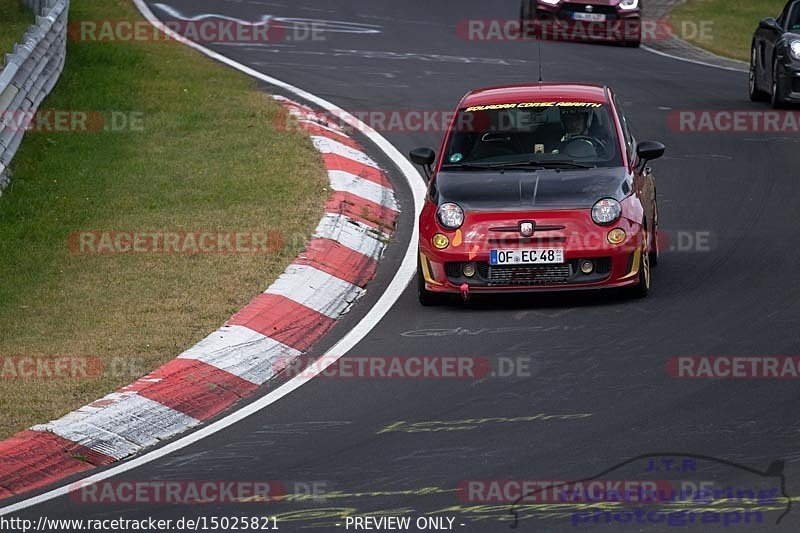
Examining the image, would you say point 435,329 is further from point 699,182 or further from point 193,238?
point 699,182

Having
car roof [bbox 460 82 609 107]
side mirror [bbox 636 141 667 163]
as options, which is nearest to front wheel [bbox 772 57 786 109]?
car roof [bbox 460 82 609 107]

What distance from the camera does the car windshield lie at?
1161 cm

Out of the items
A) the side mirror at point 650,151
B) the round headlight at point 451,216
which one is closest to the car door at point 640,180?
the side mirror at point 650,151

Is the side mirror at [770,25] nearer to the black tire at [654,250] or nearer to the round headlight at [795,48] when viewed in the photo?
the round headlight at [795,48]

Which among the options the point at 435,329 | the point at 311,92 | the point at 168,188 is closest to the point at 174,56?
the point at 311,92

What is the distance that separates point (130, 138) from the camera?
52.6ft

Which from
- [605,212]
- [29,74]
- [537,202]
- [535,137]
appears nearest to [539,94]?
[535,137]

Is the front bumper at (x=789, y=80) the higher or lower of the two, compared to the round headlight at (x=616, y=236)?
higher

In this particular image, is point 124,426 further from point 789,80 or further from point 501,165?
point 789,80

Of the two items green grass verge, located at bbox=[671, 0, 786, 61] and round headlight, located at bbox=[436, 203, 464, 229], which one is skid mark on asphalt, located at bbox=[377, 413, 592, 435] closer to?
round headlight, located at bbox=[436, 203, 464, 229]

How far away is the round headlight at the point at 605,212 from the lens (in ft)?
35.7

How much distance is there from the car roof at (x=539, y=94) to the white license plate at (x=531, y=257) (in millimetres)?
1658

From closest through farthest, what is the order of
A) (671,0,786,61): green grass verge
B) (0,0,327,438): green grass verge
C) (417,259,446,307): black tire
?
(0,0,327,438): green grass verge → (417,259,446,307): black tire → (671,0,786,61): green grass verge

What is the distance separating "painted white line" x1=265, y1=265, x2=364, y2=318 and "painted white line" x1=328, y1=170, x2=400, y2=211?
7.93ft
